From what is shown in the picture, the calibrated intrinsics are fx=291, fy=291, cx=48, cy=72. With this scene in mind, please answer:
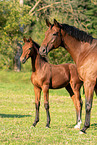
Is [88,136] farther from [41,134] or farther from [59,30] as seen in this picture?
[59,30]

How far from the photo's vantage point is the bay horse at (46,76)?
9109 mm

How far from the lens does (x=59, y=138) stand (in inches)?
265

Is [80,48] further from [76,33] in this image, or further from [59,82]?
[59,82]

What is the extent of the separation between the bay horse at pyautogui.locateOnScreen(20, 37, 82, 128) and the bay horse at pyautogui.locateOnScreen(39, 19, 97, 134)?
5.52 ft

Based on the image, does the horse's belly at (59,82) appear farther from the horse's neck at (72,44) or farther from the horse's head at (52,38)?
the horse's head at (52,38)

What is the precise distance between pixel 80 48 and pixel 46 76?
6.53 feet

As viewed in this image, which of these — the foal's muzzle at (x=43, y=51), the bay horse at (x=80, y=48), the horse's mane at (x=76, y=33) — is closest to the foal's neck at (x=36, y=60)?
the bay horse at (x=80, y=48)

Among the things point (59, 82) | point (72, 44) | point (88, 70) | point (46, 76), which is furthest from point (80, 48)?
point (59, 82)

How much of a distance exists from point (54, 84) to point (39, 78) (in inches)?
37.4

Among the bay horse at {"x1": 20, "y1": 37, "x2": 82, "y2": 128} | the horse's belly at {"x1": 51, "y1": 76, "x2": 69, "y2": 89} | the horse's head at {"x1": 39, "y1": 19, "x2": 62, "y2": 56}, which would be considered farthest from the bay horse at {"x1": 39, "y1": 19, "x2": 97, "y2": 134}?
the horse's belly at {"x1": 51, "y1": 76, "x2": 69, "y2": 89}

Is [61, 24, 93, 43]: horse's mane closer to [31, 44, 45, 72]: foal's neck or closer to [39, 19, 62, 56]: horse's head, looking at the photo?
[39, 19, 62, 56]: horse's head

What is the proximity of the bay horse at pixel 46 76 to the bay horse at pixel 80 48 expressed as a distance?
5.52 feet

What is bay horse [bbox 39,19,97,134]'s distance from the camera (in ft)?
23.8

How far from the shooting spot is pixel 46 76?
9344 mm
